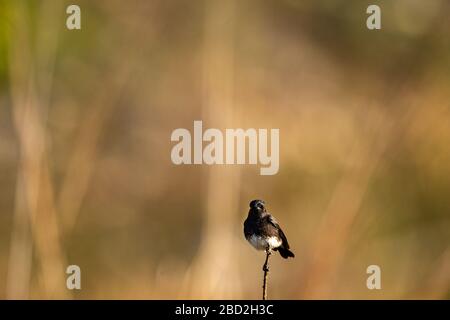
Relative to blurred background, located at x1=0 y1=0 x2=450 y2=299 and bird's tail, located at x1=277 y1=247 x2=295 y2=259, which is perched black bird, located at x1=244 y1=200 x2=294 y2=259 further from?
blurred background, located at x1=0 y1=0 x2=450 y2=299

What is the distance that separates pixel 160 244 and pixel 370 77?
4.83 ft

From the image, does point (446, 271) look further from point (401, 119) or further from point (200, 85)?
point (200, 85)

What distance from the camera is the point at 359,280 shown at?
4969 millimetres

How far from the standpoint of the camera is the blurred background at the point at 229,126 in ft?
16.1

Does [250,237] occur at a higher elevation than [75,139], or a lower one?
lower

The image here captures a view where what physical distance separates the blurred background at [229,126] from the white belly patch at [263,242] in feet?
0.91

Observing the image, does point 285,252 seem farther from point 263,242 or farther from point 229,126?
point 229,126

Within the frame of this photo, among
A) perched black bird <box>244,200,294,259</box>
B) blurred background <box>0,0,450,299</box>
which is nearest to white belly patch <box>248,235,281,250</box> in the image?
perched black bird <box>244,200,294,259</box>

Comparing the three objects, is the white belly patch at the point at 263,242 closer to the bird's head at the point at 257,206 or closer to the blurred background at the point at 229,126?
the bird's head at the point at 257,206

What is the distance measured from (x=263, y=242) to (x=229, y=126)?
30.2 inches

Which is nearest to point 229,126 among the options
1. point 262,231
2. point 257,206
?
point 257,206

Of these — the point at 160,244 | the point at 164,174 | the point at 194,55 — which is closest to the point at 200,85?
the point at 194,55

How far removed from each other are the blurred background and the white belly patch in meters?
0.28

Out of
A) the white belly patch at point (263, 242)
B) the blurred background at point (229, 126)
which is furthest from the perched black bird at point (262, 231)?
the blurred background at point (229, 126)
